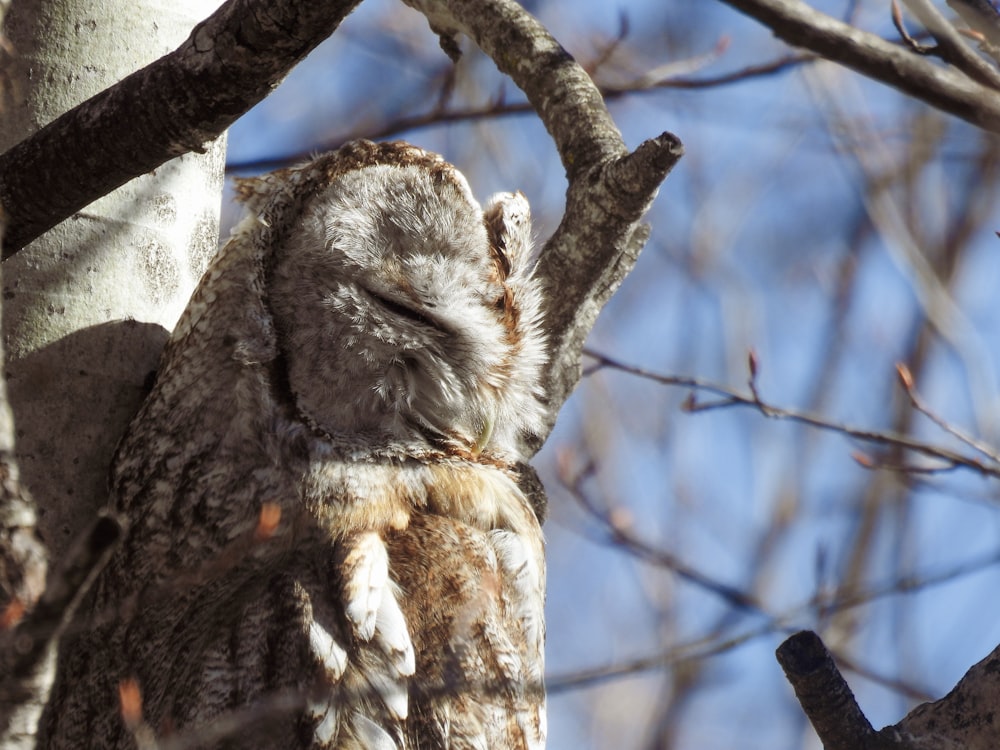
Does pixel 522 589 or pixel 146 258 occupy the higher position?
pixel 146 258

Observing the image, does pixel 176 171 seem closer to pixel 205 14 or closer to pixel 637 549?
pixel 205 14

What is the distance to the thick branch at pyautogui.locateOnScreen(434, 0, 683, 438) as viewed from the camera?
2.41 m

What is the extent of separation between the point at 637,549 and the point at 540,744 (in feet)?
6.69

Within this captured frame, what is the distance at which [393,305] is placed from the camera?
7.18ft

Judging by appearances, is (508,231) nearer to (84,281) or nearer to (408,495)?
(408,495)

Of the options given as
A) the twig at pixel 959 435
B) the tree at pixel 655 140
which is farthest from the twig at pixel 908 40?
the twig at pixel 959 435

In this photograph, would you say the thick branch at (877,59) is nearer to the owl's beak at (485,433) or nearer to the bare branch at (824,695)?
the bare branch at (824,695)

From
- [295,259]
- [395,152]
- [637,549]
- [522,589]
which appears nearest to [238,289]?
[295,259]

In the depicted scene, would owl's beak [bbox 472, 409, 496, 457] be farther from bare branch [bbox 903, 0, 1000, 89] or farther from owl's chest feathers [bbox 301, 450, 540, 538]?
bare branch [bbox 903, 0, 1000, 89]

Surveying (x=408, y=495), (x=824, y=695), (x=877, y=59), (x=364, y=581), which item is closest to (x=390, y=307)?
(x=408, y=495)

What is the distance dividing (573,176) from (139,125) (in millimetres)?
1202

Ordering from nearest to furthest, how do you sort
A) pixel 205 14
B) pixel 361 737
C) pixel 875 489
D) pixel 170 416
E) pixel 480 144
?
pixel 361 737
pixel 170 416
pixel 205 14
pixel 875 489
pixel 480 144

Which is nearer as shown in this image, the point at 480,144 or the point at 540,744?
the point at 540,744

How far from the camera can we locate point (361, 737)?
1932 millimetres
